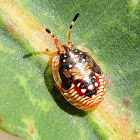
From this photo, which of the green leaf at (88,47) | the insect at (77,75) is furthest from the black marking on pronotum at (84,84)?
the green leaf at (88,47)

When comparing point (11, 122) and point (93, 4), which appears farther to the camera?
point (93, 4)

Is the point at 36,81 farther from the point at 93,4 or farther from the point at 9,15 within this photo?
the point at 93,4

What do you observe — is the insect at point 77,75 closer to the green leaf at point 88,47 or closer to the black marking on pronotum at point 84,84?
the black marking on pronotum at point 84,84

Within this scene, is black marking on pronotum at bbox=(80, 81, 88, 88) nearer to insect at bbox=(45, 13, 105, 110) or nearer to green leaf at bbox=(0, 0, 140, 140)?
insect at bbox=(45, 13, 105, 110)

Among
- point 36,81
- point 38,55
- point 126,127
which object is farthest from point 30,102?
point 126,127

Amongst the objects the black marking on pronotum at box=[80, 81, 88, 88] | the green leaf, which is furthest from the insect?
the green leaf
